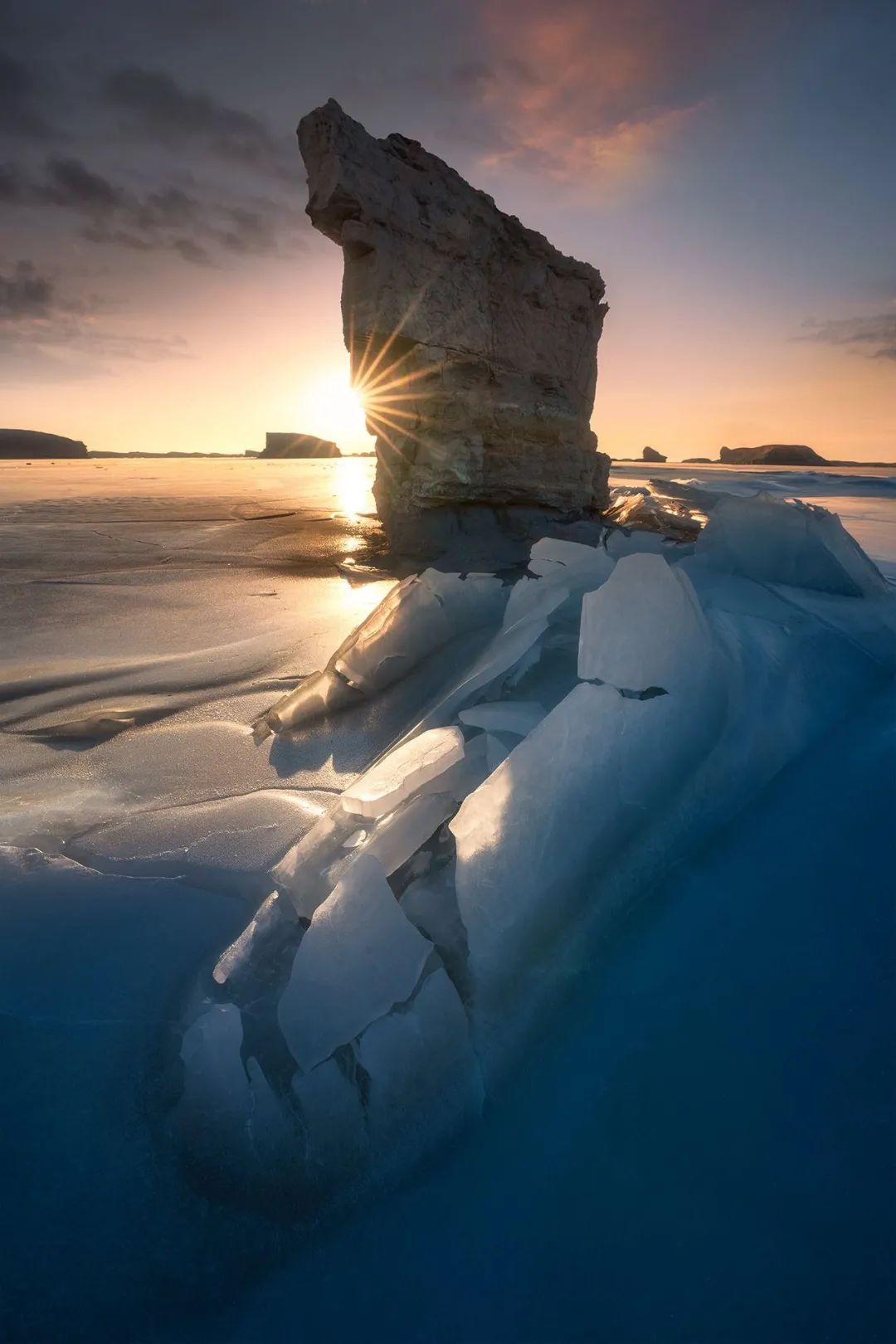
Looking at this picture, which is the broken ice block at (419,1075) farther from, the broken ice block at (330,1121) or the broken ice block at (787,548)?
the broken ice block at (787,548)

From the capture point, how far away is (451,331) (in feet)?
15.5

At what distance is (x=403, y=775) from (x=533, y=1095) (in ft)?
1.40

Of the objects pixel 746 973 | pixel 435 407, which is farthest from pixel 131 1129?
pixel 435 407

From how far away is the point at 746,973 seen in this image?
728mm

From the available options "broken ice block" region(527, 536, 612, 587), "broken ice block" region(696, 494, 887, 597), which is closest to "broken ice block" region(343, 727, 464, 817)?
"broken ice block" region(527, 536, 612, 587)

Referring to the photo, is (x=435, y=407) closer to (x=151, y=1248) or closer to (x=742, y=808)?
(x=742, y=808)

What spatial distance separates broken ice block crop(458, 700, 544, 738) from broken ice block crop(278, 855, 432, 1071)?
14.3 inches

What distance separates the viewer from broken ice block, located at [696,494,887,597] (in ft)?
4.69

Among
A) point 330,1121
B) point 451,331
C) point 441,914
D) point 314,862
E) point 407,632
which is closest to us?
point 330,1121

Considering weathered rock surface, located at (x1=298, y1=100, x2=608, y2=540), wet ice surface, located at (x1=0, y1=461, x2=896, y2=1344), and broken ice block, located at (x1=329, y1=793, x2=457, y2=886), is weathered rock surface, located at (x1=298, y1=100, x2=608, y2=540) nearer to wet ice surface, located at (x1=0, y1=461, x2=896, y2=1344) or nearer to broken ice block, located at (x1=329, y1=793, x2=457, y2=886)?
wet ice surface, located at (x1=0, y1=461, x2=896, y2=1344)

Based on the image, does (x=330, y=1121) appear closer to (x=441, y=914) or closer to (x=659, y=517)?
(x=441, y=914)

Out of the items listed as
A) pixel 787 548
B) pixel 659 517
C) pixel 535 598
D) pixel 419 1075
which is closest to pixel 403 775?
pixel 419 1075

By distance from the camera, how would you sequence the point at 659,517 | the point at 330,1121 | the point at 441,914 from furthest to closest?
the point at 659,517 → the point at 441,914 → the point at 330,1121

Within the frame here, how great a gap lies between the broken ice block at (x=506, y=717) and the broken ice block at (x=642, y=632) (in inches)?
6.4
